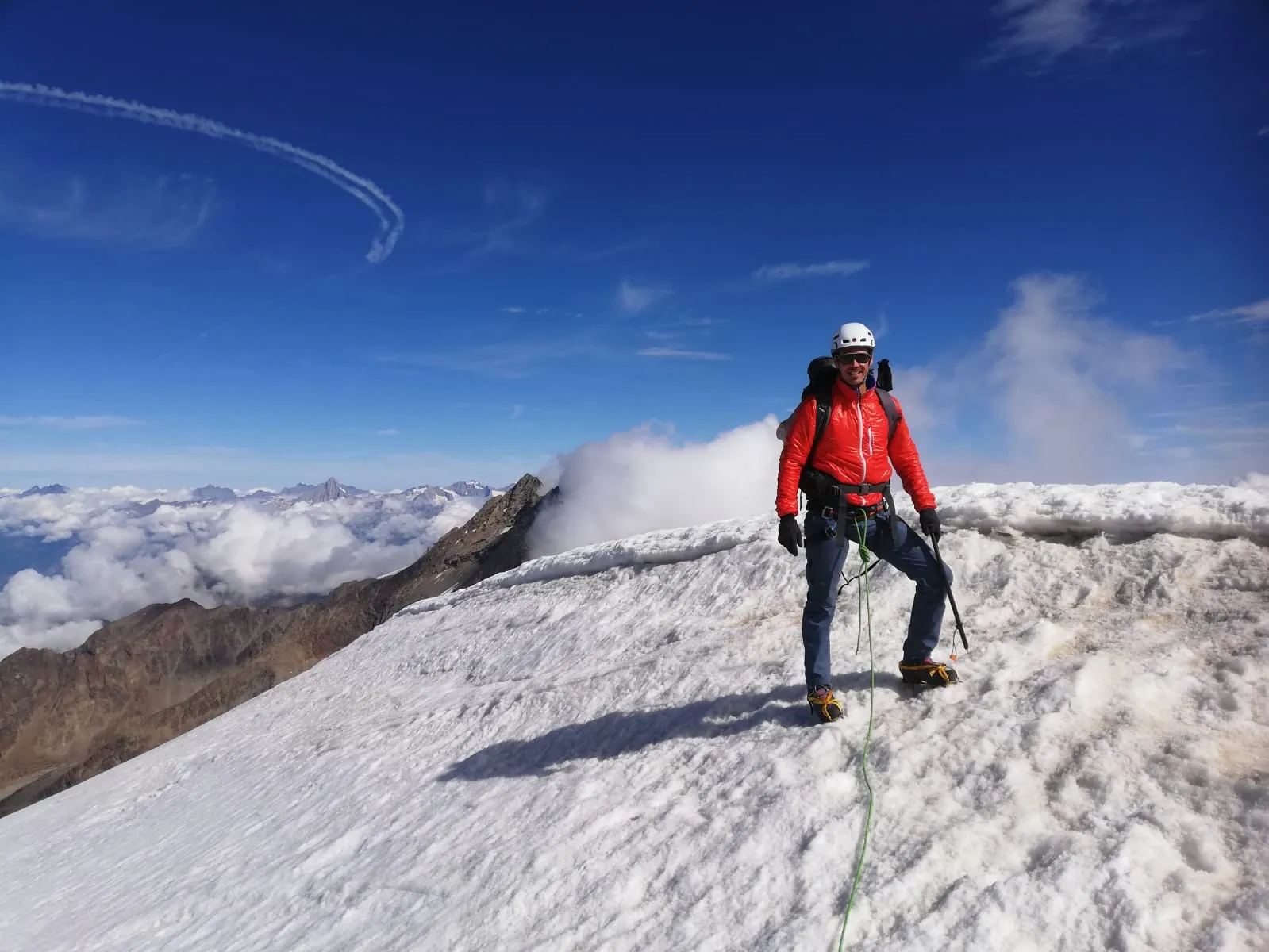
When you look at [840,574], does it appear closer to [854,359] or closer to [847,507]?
[847,507]

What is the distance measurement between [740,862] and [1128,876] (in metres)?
2.65

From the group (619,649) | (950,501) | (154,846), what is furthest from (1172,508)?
(154,846)

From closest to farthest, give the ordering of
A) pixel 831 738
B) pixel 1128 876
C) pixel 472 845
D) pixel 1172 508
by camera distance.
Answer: pixel 1128 876, pixel 831 738, pixel 472 845, pixel 1172 508

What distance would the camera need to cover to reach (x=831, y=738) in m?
6.72

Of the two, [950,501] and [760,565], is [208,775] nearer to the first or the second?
[760,565]

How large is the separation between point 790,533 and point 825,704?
183 cm

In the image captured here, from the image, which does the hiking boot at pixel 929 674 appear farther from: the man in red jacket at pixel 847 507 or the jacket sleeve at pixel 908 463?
the jacket sleeve at pixel 908 463

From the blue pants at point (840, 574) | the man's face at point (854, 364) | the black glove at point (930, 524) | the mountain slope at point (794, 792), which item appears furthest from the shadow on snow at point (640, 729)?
the man's face at point (854, 364)

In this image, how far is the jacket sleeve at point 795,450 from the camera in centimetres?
691

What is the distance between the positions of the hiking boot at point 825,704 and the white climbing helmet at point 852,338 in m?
3.38

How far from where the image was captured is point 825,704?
7.05 metres

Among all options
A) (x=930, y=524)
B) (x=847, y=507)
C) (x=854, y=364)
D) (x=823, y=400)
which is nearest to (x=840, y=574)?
(x=847, y=507)

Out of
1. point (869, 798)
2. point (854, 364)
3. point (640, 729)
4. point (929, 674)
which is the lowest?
point (640, 729)

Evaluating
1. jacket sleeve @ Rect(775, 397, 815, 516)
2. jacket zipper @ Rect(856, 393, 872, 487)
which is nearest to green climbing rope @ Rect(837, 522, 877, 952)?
jacket zipper @ Rect(856, 393, 872, 487)
